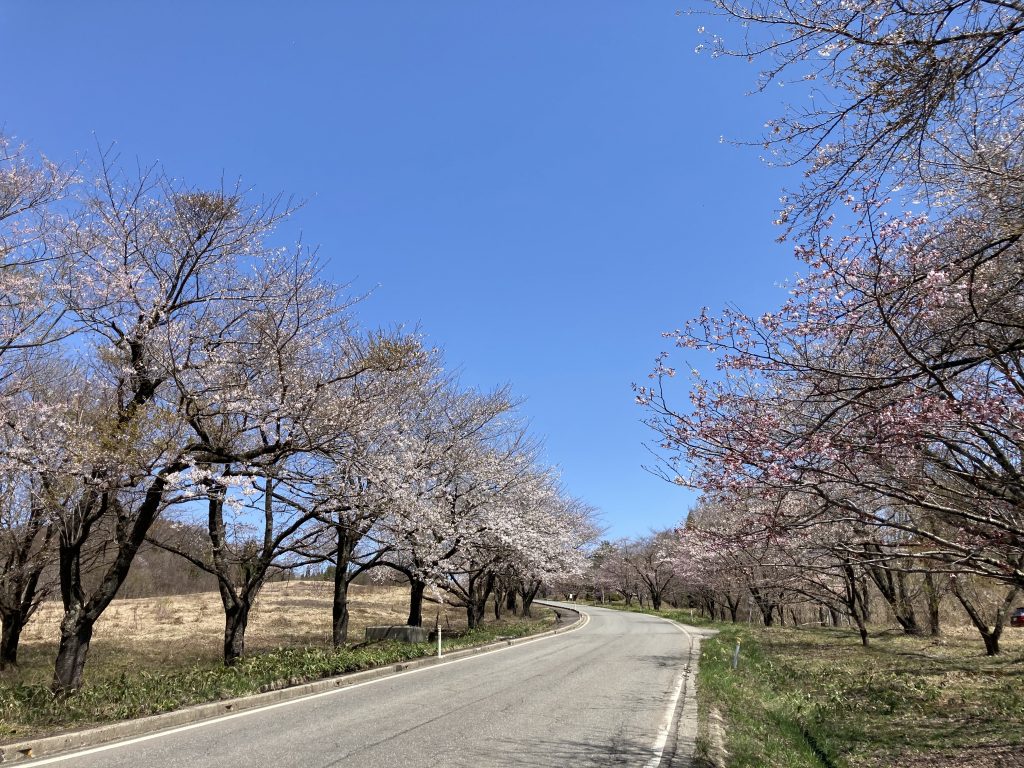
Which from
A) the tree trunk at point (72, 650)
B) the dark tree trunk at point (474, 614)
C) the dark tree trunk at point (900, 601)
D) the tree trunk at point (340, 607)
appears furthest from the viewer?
the dark tree trunk at point (474, 614)

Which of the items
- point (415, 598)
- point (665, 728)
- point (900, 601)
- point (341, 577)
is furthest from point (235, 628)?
point (900, 601)

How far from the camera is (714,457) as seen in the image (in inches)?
272

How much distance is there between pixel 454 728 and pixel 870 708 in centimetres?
695

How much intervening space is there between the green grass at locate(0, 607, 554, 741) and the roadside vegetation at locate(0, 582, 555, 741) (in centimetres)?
1

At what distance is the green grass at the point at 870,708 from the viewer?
7289 mm

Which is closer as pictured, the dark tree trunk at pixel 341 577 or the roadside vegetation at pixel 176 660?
the roadside vegetation at pixel 176 660

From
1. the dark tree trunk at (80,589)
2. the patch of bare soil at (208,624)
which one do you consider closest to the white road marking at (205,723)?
the dark tree trunk at (80,589)

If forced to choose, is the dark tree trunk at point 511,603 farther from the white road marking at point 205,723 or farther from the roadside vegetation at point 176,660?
the white road marking at point 205,723

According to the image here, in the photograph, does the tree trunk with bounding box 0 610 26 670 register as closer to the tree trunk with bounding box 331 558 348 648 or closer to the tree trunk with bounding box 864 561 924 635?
the tree trunk with bounding box 331 558 348 648

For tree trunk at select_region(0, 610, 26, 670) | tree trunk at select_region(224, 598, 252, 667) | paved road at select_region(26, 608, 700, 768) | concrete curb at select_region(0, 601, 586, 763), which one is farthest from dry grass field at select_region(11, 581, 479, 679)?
paved road at select_region(26, 608, 700, 768)

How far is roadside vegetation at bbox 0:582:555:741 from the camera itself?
8523mm

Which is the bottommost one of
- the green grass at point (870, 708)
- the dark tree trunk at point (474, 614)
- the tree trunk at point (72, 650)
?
the dark tree trunk at point (474, 614)

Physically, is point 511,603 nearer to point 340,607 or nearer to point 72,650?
point 340,607

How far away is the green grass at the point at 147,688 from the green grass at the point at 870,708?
728cm
